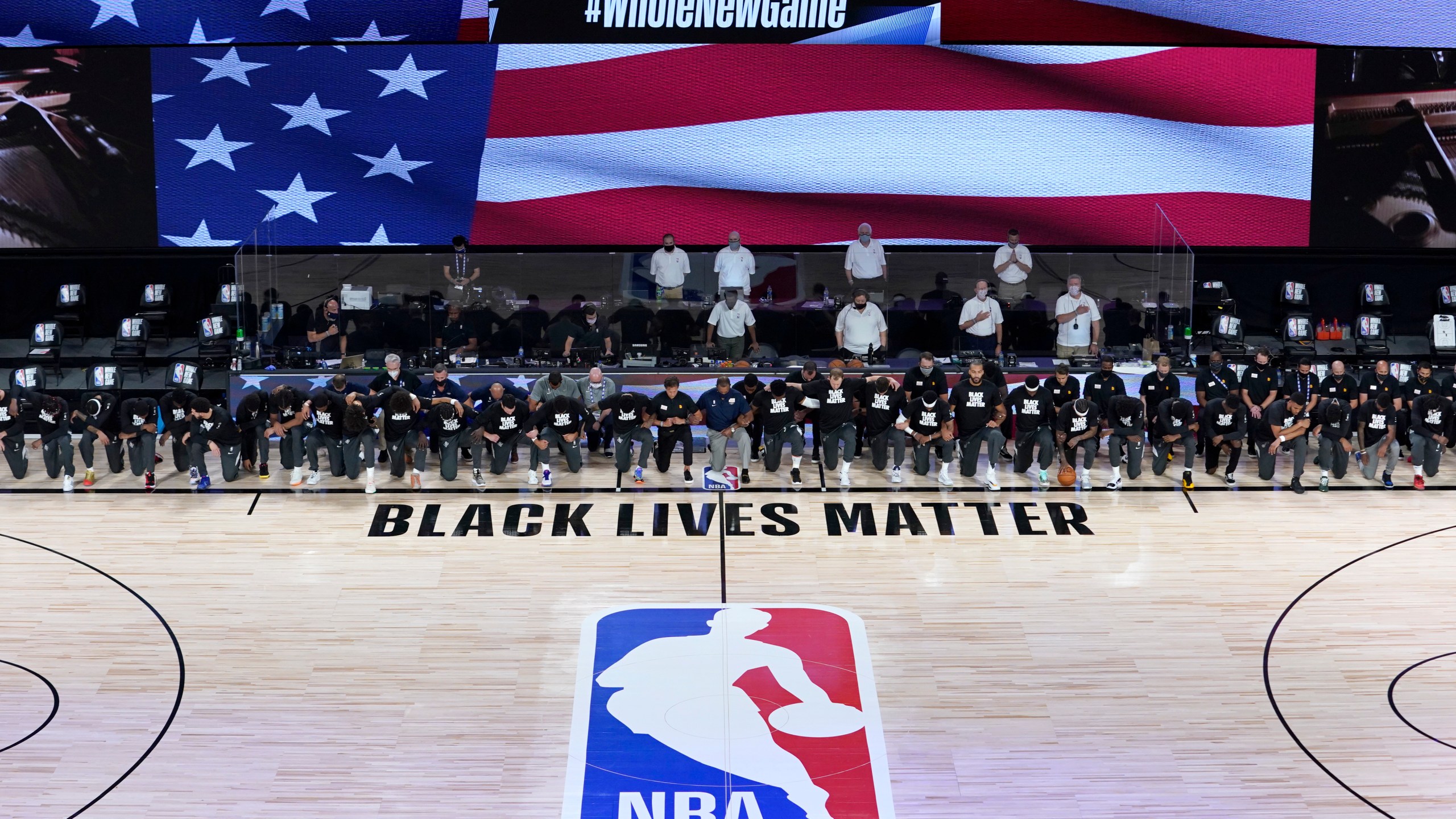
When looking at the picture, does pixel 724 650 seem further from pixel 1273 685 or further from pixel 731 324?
pixel 731 324

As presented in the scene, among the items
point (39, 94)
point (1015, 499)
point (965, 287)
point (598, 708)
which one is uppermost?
point (39, 94)

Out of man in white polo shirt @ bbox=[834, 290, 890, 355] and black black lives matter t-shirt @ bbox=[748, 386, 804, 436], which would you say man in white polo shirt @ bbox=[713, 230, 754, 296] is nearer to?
man in white polo shirt @ bbox=[834, 290, 890, 355]

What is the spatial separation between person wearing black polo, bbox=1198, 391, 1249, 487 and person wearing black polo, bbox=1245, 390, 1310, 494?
0.31m

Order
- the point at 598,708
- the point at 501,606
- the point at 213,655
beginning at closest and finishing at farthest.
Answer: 1. the point at 598,708
2. the point at 213,655
3. the point at 501,606

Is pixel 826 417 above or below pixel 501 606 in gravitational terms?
above

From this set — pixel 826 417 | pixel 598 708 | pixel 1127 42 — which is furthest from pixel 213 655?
pixel 1127 42

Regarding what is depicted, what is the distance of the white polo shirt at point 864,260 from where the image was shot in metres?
23.4

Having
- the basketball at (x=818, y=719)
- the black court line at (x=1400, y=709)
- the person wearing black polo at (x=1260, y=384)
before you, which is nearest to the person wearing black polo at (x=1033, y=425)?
the person wearing black polo at (x=1260, y=384)

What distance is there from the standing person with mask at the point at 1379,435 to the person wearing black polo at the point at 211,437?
16516 mm

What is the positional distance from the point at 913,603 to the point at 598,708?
420 cm

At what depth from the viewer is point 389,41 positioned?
2389 centimetres

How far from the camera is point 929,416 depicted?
1998cm

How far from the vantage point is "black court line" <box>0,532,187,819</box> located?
38.3 feet

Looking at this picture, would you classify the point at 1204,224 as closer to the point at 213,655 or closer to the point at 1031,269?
the point at 1031,269
